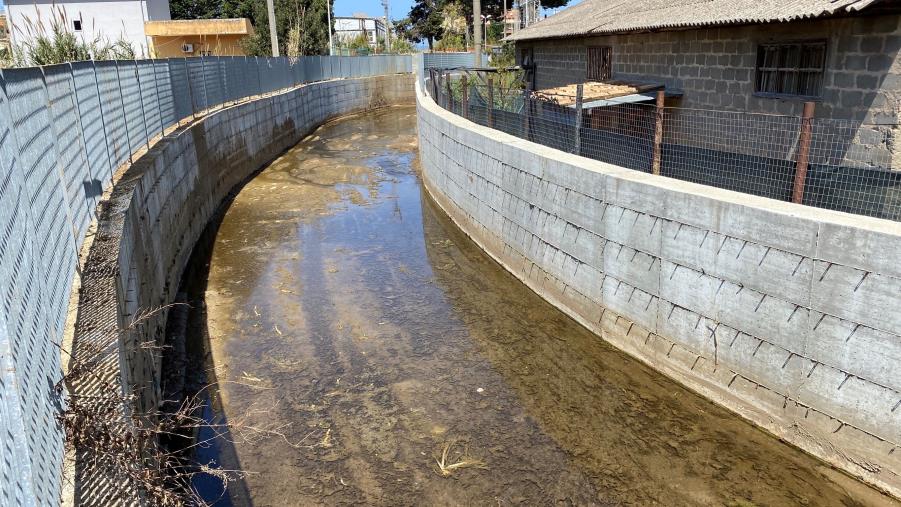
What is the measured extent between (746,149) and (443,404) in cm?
631

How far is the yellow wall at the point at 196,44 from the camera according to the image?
1379 inches

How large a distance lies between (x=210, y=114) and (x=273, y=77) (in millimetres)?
7924

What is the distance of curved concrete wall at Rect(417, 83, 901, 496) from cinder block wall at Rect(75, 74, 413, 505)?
4.42 m

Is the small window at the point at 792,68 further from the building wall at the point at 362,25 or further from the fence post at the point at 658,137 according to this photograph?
the building wall at the point at 362,25

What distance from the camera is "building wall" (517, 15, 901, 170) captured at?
8.62 m

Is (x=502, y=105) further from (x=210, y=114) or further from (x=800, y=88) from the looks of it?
(x=210, y=114)

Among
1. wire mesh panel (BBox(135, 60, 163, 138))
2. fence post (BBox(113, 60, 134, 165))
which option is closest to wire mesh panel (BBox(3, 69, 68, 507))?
fence post (BBox(113, 60, 134, 165))

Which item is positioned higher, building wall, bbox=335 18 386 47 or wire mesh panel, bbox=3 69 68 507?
building wall, bbox=335 18 386 47

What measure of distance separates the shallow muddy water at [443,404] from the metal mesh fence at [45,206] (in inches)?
81.3

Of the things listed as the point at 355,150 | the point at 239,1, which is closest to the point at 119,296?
the point at 355,150

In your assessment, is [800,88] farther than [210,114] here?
No

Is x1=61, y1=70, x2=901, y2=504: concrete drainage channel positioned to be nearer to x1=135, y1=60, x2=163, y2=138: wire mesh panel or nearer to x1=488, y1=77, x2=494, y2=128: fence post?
x1=135, y1=60, x2=163, y2=138: wire mesh panel

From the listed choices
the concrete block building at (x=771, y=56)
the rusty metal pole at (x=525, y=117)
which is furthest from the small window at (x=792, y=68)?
the rusty metal pole at (x=525, y=117)

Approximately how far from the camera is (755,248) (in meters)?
5.54
